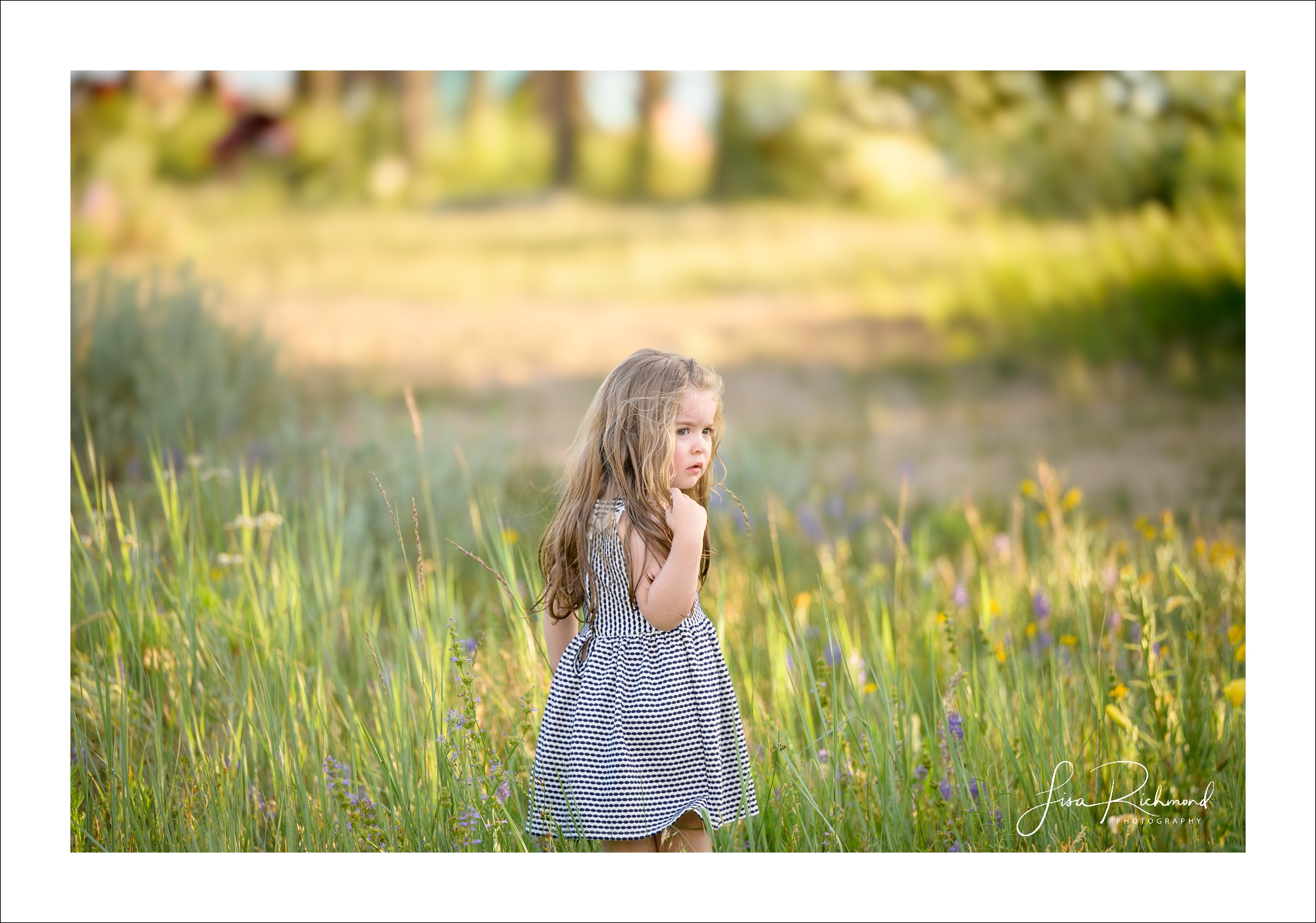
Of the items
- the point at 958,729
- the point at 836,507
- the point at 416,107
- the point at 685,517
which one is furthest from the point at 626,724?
the point at 416,107

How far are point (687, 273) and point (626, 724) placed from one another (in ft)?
7.94

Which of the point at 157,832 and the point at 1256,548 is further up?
the point at 1256,548

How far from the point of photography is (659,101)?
365 cm

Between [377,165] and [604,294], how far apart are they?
979 millimetres

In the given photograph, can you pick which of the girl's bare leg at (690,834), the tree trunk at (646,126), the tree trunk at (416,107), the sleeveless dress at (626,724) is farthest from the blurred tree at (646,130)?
the girl's bare leg at (690,834)

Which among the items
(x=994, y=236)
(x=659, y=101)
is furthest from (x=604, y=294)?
(x=994, y=236)

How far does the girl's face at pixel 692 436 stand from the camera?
2.15m

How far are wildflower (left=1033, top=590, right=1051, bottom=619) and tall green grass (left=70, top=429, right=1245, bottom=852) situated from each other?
11 millimetres

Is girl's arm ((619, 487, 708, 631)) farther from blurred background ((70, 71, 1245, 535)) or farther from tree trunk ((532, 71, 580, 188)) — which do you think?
tree trunk ((532, 71, 580, 188))

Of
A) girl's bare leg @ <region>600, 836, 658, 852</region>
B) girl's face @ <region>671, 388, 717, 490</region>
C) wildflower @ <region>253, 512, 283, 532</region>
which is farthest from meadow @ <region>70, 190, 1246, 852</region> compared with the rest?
girl's bare leg @ <region>600, 836, 658, 852</region>

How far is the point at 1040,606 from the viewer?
300 cm

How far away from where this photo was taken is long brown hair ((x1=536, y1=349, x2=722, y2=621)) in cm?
213

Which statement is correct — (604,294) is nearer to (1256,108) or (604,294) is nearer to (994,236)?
(994,236)

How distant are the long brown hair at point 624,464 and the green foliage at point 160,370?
174cm
